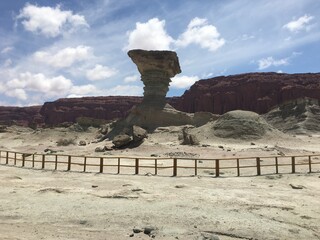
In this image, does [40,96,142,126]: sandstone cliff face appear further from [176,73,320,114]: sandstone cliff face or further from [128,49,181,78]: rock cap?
[128,49,181,78]: rock cap

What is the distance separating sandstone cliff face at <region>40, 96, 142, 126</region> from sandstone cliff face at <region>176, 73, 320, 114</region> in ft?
97.0

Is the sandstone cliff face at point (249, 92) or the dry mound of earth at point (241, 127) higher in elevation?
the sandstone cliff face at point (249, 92)

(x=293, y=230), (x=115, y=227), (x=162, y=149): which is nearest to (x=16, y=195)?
(x=115, y=227)

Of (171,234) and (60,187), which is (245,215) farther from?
(60,187)

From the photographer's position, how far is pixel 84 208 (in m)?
11.1

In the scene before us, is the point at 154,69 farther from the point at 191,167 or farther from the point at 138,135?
the point at 191,167

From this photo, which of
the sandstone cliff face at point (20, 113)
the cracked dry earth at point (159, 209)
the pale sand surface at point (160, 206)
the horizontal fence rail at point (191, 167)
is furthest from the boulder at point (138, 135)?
the sandstone cliff face at point (20, 113)

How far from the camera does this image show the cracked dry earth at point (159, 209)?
891cm

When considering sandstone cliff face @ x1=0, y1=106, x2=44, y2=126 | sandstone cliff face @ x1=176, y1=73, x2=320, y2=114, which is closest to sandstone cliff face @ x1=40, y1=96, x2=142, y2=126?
sandstone cliff face @ x1=0, y1=106, x2=44, y2=126

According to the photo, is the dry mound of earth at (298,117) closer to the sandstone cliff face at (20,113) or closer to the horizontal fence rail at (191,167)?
the horizontal fence rail at (191,167)

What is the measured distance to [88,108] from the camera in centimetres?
16975

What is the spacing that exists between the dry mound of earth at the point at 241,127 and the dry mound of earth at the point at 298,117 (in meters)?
22.1

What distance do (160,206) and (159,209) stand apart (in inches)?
14.5

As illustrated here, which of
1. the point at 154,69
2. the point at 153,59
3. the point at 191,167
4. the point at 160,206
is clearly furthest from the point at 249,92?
the point at 160,206
